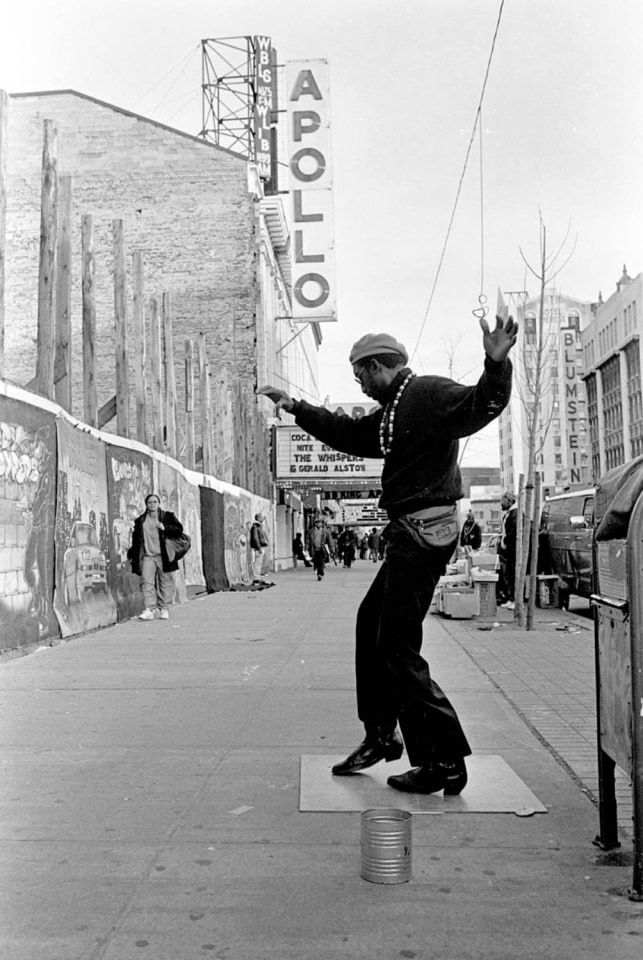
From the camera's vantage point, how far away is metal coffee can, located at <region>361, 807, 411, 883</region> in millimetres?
3053

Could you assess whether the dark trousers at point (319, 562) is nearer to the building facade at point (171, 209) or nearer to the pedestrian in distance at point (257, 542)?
the pedestrian in distance at point (257, 542)

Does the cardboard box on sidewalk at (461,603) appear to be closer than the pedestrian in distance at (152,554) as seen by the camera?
No

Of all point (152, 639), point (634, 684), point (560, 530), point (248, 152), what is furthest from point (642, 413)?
point (634, 684)

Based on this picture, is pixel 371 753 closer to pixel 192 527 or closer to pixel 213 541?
pixel 192 527

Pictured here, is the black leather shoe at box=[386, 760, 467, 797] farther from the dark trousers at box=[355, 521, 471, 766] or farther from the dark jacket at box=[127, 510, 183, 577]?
the dark jacket at box=[127, 510, 183, 577]

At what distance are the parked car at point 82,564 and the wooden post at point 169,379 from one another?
19.2 feet

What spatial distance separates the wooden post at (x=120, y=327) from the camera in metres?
13.8

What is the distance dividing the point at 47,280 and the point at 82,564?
319cm

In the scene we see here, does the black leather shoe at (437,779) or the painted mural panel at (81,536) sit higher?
the painted mural panel at (81,536)

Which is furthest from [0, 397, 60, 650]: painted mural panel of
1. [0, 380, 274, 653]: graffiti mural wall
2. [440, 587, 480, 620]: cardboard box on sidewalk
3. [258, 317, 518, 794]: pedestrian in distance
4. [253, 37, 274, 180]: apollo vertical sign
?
[253, 37, 274, 180]: apollo vertical sign

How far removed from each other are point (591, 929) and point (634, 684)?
0.70 metres

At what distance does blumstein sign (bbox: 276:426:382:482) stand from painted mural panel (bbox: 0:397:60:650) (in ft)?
74.3

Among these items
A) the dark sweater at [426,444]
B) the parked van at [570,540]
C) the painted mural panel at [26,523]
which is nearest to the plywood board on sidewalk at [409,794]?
the dark sweater at [426,444]

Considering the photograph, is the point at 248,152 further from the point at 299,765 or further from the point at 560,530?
the point at 299,765
